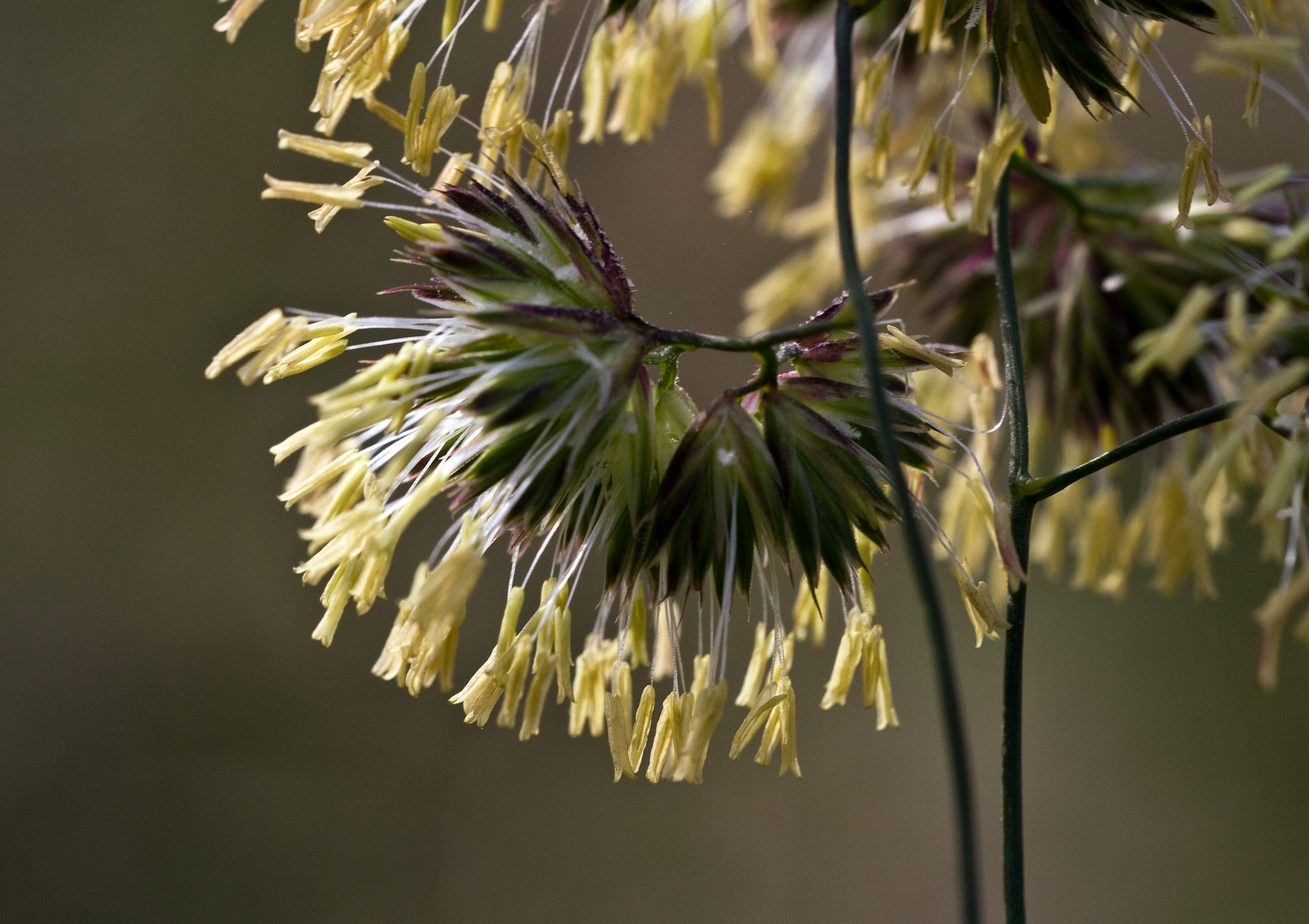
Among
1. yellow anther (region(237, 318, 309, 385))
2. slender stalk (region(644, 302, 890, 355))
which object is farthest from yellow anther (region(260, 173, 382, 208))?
slender stalk (region(644, 302, 890, 355))

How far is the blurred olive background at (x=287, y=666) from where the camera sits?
206 inches

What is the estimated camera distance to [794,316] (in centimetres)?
287

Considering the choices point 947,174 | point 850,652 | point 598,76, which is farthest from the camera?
point 598,76

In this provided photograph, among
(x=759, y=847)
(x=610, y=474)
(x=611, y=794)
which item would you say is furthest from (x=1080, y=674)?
(x=610, y=474)

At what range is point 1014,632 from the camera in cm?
112

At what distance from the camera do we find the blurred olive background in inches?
206

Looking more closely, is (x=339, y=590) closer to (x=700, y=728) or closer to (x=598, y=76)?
(x=700, y=728)

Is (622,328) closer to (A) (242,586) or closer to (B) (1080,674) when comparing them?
(B) (1080,674)

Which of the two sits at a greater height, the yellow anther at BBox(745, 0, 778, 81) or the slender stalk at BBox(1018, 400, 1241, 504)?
the yellow anther at BBox(745, 0, 778, 81)

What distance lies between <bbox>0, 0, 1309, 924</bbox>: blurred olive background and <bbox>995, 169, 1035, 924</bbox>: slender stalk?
3.86 m

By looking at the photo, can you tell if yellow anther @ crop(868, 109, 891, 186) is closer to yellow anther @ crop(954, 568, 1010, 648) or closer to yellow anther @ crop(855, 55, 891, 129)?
yellow anther @ crop(855, 55, 891, 129)

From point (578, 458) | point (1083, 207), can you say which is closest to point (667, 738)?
point (578, 458)

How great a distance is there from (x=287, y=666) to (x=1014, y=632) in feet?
16.9

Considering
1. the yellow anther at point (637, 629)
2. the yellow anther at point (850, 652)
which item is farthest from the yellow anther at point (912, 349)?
the yellow anther at point (637, 629)
